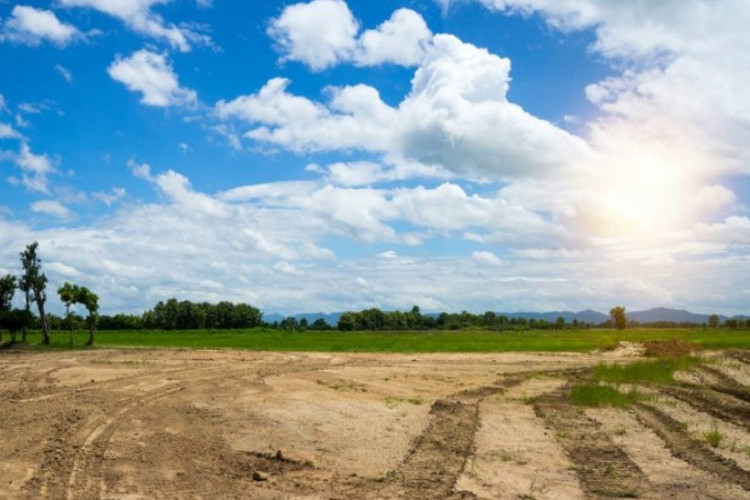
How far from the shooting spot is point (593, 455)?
14.1m

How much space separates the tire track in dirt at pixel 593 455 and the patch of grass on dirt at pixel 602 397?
1262 millimetres

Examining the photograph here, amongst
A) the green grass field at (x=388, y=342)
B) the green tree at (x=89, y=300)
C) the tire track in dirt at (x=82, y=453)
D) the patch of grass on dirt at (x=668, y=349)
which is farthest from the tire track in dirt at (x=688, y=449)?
the green tree at (x=89, y=300)

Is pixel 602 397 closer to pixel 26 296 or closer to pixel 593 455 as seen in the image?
pixel 593 455

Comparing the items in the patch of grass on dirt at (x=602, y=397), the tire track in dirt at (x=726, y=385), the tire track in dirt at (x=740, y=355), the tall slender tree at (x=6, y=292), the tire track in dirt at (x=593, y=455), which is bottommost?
the tire track in dirt at (x=593, y=455)

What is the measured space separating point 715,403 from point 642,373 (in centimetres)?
999

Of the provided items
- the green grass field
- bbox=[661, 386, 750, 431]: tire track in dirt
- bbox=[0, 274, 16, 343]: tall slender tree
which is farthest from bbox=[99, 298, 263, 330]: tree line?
bbox=[661, 386, 750, 431]: tire track in dirt

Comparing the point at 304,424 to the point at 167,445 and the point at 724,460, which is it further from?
the point at 724,460

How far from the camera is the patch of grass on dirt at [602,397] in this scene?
21781mm

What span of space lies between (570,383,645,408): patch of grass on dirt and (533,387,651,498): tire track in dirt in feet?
4.14

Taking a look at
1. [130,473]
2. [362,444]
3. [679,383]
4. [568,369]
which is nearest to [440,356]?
[568,369]

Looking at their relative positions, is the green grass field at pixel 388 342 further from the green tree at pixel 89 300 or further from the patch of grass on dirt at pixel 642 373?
the patch of grass on dirt at pixel 642 373

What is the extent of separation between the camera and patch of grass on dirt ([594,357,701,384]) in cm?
2920

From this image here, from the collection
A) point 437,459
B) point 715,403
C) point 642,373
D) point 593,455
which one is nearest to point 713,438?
point 593,455

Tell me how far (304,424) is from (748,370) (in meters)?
28.8
